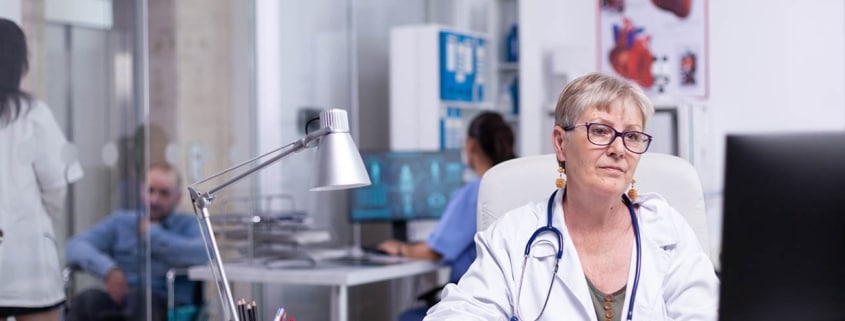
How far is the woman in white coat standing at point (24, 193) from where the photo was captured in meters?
3.16

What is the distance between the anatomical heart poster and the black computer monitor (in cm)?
412

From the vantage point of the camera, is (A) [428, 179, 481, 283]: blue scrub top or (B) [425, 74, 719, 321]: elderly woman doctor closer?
(B) [425, 74, 719, 321]: elderly woman doctor

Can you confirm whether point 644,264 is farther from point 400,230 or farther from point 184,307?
point 184,307

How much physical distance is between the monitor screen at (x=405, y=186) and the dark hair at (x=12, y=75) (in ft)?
4.89

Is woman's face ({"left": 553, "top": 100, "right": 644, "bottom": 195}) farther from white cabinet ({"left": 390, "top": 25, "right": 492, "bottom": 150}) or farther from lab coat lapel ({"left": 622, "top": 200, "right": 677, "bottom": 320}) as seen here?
white cabinet ({"left": 390, "top": 25, "right": 492, "bottom": 150})

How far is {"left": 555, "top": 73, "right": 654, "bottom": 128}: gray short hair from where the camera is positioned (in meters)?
2.00

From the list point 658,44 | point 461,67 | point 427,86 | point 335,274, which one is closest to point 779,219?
point 335,274

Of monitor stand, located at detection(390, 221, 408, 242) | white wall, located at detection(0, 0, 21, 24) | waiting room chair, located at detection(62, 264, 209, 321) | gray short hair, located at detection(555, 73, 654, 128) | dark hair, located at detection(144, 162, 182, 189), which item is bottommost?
waiting room chair, located at detection(62, 264, 209, 321)

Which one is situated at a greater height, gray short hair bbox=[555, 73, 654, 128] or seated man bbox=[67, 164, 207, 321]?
gray short hair bbox=[555, 73, 654, 128]

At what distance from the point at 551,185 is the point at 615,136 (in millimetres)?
297

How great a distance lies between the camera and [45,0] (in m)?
3.97

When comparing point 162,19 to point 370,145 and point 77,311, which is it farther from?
point 77,311

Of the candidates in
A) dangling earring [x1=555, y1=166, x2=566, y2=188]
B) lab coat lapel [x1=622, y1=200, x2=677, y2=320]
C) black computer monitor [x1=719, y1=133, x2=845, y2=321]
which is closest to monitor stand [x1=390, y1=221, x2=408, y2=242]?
dangling earring [x1=555, y1=166, x2=566, y2=188]

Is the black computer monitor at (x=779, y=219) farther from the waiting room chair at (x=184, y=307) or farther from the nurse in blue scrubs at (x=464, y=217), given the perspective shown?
the waiting room chair at (x=184, y=307)
